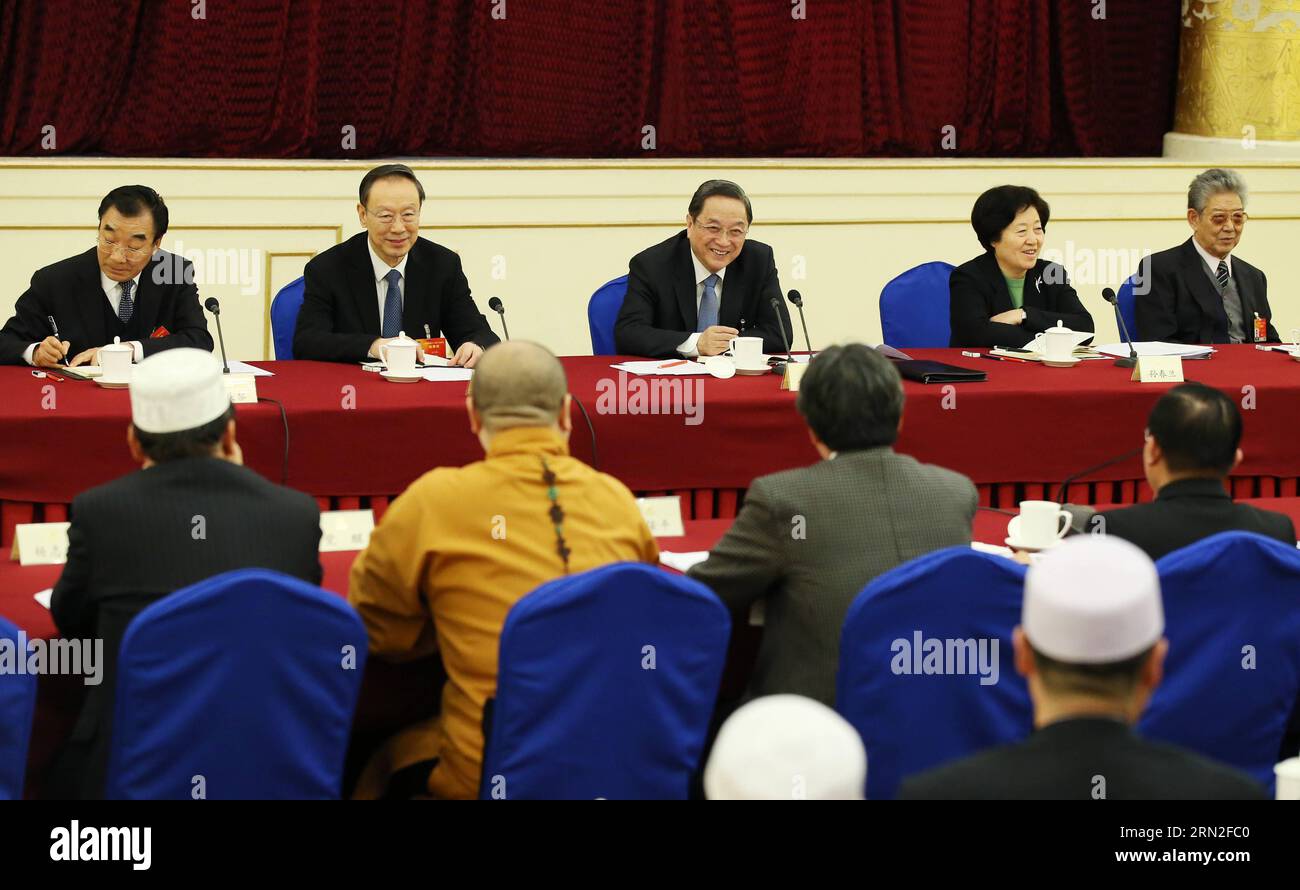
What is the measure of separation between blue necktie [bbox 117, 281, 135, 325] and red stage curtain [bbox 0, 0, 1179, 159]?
2155 mm

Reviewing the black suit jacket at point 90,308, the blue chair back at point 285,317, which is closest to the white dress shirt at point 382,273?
the blue chair back at point 285,317

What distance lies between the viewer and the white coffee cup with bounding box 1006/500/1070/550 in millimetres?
3131

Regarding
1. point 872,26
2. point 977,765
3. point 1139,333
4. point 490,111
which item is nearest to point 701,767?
point 977,765

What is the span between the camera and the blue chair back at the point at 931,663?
2445mm

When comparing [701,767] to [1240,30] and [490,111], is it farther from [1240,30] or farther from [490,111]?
[1240,30]

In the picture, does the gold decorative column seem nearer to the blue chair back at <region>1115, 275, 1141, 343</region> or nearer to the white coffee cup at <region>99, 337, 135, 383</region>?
the blue chair back at <region>1115, 275, 1141, 343</region>

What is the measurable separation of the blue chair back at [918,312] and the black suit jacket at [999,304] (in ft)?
0.21

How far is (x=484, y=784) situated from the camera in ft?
8.17

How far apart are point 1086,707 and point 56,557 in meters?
2.07

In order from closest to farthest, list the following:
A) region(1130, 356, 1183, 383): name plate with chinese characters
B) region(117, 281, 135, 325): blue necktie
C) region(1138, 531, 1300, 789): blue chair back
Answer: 1. region(1138, 531, 1300, 789): blue chair back
2. region(1130, 356, 1183, 383): name plate with chinese characters
3. region(117, 281, 135, 325): blue necktie

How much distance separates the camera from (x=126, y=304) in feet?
15.3

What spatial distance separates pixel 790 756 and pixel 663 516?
1857mm

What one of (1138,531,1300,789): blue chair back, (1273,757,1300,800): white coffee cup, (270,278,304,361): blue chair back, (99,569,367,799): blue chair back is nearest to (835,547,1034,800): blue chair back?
(1138,531,1300,789): blue chair back

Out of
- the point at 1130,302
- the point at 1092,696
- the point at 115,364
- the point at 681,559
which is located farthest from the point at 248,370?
the point at 1092,696
